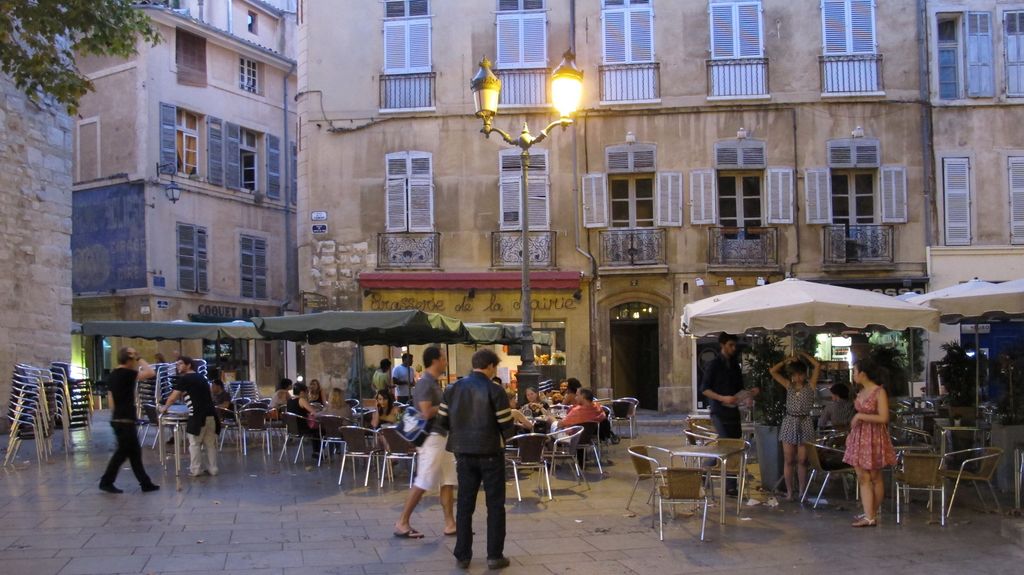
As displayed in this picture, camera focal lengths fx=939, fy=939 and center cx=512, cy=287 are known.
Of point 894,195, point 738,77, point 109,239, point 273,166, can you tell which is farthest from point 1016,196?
point 109,239

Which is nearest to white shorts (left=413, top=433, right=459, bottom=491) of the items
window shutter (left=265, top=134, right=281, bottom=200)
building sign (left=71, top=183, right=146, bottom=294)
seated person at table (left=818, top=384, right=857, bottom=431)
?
seated person at table (left=818, top=384, right=857, bottom=431)

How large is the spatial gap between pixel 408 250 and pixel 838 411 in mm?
13145

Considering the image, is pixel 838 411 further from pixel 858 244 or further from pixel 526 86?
pixel 526 86

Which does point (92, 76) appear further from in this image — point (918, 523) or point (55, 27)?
point (918, 523)

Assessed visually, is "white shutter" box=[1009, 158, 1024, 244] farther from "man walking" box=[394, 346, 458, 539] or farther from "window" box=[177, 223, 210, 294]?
"window" box=[177, 223, 210, 294]

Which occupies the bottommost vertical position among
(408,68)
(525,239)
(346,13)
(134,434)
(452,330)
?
(134,434)

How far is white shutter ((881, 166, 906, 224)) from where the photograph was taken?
71.2ft

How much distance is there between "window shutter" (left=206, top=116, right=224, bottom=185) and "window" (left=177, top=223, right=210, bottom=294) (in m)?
1.64

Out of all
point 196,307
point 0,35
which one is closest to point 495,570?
point 0,35

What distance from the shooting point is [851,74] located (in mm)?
22031

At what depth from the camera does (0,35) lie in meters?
8.67

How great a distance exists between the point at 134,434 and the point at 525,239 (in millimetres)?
5703

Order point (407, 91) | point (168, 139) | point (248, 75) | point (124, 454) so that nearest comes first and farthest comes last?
point (124, 454), point (407, 91), point (168, 139), point (248, 75)

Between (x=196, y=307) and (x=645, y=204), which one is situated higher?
(x=645, y=204)
